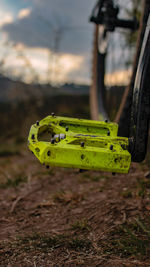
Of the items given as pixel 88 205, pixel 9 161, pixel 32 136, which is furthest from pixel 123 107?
pixel 9 161

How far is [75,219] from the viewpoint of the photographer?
168 cm

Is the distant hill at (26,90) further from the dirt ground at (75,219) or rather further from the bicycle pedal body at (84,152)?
the bicycle pedal body at (84,152)

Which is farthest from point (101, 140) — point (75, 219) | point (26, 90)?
point (26, 90)

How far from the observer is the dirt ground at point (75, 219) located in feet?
4.09

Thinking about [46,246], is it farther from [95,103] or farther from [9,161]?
[9,161]

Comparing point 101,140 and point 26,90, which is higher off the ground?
point 101,140

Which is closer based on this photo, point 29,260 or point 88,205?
point 29,260

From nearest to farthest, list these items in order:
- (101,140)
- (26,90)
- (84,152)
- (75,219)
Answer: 1. (84,152)
2. (101,140)
3. (75,219)
4. (26,90)

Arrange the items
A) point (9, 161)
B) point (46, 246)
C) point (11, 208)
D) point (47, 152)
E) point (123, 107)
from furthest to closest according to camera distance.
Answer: point (9, 161), point (123, 107), point (11, 208), point (46, 246), point (47, 152)

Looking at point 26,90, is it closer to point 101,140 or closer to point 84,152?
point 101,140

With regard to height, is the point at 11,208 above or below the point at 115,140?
below

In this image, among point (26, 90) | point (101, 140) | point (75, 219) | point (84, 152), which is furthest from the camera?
point (26, 90)

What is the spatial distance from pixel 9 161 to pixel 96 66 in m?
1.54

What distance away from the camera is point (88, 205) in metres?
1.84
